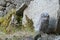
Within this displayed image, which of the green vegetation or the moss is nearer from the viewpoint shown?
the moss

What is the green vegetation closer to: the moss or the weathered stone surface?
the moss

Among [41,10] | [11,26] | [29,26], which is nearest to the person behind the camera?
[41,10]

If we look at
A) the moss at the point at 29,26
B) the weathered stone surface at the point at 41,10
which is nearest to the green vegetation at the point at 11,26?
the moss at the point at 29,26

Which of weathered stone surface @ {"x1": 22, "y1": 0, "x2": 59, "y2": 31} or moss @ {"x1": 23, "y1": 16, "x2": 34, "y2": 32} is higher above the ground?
weathered stone surface @ {"x1": 22, "y1": 0, "x2": 59, "y2": 31}

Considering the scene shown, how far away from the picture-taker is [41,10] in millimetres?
6695

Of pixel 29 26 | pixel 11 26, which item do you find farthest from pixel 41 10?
pixel 11 26

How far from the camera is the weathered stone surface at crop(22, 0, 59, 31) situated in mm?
6043

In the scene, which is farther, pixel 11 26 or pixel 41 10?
pixel 11 26

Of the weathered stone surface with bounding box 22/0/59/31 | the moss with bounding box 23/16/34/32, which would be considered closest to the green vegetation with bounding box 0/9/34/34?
the moss with bounding box 23/16/34/32

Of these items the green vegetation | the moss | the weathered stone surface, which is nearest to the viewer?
the weathered stone surface

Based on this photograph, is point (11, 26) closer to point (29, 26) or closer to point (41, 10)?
point (29, 26)

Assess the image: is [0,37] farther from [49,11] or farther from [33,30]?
[49,11]

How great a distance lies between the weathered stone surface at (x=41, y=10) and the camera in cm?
604

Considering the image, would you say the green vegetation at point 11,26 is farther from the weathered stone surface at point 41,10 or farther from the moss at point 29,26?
the weathered stone surface at point 41,10
